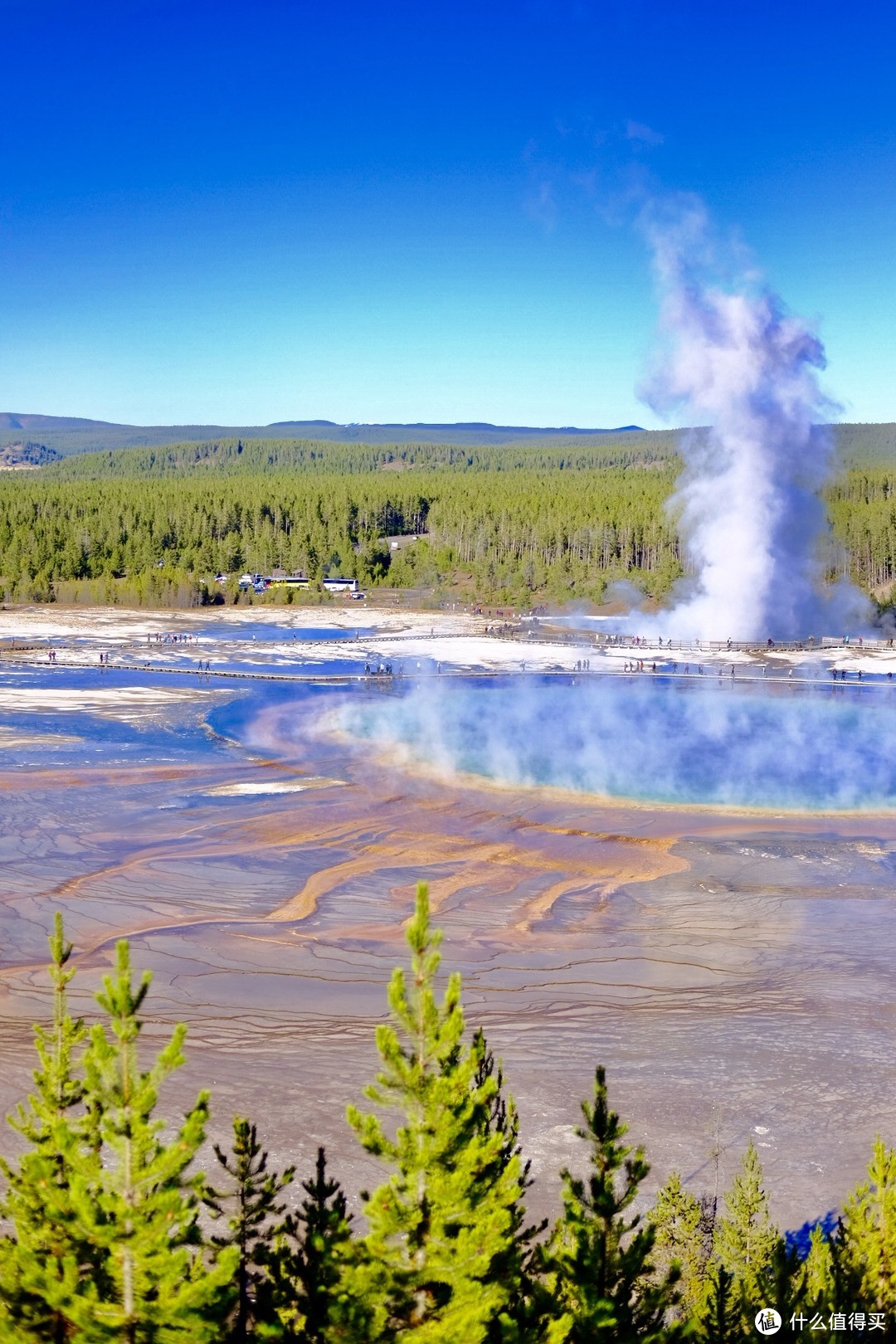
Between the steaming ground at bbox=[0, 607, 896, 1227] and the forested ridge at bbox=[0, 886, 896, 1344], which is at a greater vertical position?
the forested ridge at bbox=[0, 886, 896, 1344]

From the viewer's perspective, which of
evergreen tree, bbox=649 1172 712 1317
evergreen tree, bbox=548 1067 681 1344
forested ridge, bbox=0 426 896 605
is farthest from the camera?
forested ridge, bbox=0 426 896 605

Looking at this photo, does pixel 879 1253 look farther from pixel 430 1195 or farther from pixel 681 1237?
pixel 430 1195

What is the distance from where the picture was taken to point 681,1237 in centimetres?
884

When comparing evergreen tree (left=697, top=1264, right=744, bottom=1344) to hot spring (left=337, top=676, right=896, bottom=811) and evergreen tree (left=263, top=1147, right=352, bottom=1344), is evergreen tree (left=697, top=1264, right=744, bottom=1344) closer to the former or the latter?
evergreen tree (left=263, top=1147, right=352, bottom=1344)

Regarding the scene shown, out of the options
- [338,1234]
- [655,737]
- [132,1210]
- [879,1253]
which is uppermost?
[132,1210]

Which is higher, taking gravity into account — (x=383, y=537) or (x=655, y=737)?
(x=383, y=537)

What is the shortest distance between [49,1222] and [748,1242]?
4930 mm

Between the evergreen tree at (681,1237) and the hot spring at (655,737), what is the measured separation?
16.8m

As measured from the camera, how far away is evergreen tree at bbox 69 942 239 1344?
523cm

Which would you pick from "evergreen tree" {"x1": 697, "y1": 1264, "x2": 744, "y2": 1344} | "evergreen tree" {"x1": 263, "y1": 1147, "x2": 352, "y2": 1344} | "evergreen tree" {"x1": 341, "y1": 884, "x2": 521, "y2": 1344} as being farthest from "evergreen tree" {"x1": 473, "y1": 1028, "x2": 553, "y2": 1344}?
"evergreen tree" {"x1": 697, "y1": 1264, "x2": 744, "y2": 1344}

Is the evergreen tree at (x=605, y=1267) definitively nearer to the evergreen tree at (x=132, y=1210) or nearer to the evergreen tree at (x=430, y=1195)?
the evergreen tree at (x=430, y=1195)

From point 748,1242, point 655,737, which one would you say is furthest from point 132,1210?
point 655,737

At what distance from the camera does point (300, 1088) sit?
12094 millimetres

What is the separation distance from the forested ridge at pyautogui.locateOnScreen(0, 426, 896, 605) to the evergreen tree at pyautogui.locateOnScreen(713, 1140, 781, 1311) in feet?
211
